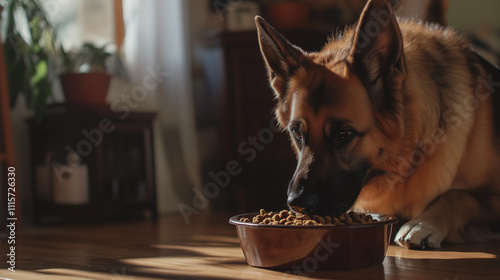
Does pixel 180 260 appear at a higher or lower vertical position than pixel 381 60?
lower

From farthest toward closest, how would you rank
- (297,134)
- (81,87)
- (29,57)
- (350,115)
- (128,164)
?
(128,164)
(81,87)
(29,57)
(297,134)
(350,115)

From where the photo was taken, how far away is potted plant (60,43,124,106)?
9.62ft

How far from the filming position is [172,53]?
3.49 meters

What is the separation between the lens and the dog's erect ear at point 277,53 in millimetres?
1568

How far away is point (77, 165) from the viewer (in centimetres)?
286

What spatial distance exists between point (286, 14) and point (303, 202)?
2.28 metres

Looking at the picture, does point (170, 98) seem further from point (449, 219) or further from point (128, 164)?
point (449, 219)

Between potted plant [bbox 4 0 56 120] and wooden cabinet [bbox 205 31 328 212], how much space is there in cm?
97

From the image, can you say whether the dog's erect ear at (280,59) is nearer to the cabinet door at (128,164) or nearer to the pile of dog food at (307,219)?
the pile of dog food at (307,219)

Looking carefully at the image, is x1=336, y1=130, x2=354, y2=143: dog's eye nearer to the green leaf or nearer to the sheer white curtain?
the green leaf

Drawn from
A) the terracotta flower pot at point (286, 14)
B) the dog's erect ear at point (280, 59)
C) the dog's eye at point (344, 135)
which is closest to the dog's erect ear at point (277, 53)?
the dog's erect ear at point (280, 59)

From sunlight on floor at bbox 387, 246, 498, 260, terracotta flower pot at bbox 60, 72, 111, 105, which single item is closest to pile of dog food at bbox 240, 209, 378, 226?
sunlight on floor at bbox 387, 246, 498, 260

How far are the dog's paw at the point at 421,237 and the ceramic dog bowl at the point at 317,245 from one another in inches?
9.5

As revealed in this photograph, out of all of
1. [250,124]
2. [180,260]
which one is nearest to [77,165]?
[250,124]
